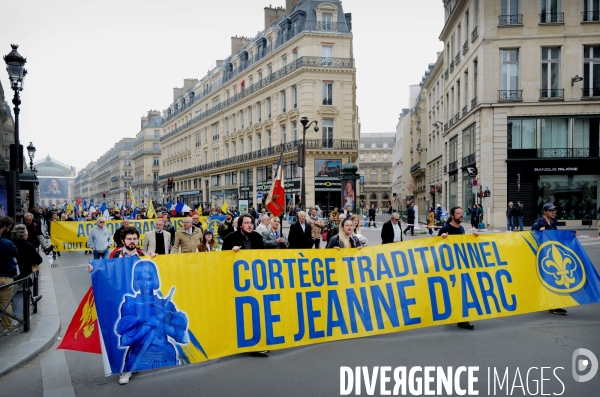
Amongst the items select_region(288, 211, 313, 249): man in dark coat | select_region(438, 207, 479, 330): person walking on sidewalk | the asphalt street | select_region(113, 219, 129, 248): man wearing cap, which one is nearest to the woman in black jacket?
select_region(113, 219, 129, 248): man wearing cap

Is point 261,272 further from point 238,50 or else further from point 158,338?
point 238,50

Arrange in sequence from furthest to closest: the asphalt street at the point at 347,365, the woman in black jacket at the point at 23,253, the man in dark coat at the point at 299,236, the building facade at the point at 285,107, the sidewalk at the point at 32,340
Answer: the building facade at the point at 285,107, the man in dark coat at the point at 299,236, the woman in black jacket at the point at 23,253, the sidewalk at the point at 32,340, the asphalt street at the point at 347,365

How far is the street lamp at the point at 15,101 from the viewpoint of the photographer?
11.0m

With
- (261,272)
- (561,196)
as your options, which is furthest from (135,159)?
(261,272)

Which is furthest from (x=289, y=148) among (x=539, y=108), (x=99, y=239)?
(x=99, y=239)

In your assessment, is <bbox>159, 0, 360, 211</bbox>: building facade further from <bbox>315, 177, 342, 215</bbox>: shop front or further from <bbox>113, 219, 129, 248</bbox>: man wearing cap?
<bbox>113, 219, 129, 248</bbox>: man wearing cap

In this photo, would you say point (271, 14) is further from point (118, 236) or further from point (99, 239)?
point (118, 236)

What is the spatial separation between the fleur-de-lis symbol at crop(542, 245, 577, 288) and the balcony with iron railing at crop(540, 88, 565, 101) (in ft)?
77.7

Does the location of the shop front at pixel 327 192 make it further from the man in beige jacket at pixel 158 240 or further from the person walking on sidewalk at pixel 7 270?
the person walking on sidewalk at pixel 7 270

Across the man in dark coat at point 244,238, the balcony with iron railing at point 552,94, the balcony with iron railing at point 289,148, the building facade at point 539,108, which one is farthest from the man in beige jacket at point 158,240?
the balcony with iron railing at point 289,148

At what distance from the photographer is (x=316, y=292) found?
583 cm

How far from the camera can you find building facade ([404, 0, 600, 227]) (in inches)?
1077

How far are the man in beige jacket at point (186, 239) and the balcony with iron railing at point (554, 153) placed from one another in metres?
23.7

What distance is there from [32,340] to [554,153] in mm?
28466
